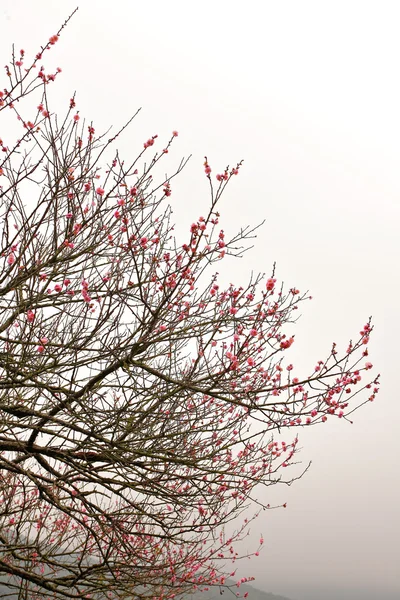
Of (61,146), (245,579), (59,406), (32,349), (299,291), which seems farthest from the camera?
(245,579)

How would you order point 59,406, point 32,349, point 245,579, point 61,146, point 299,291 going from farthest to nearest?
1. point 245,579
2. point 299,291
3. point 61,146
4. point 32,349
5. point 59,406

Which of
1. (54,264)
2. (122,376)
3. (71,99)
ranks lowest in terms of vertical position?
(122,376)

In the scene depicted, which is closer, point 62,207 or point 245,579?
point 62,207

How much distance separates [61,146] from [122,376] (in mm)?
2843

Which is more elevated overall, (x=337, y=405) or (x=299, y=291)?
(x=299, y=291)

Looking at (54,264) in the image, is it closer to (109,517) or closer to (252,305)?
(252,305)

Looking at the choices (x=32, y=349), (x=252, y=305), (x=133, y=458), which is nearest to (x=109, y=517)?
(x=133, y=458)

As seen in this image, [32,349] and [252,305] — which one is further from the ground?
[252,305]

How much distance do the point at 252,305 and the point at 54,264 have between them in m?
2.52

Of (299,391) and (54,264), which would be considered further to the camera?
(54,264)

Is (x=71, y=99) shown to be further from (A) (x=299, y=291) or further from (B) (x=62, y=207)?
(A) (x=299, y=291)

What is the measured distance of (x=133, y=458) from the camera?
538 centimetres

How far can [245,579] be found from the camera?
8445 mm

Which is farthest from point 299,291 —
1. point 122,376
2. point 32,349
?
point 32,349
